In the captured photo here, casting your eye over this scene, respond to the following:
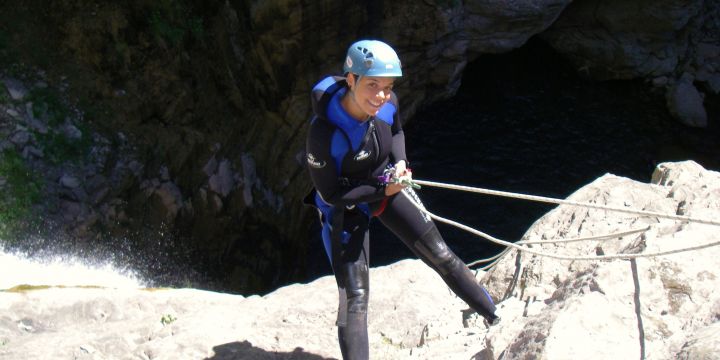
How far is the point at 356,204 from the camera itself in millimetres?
4902

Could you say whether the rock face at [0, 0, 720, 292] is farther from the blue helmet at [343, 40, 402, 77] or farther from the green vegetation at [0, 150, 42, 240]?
the blue helmet at [343, 40, 402, 77]

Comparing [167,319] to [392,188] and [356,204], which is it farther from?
[392,188]

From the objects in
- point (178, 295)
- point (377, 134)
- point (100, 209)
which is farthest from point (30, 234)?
point (377, 134)

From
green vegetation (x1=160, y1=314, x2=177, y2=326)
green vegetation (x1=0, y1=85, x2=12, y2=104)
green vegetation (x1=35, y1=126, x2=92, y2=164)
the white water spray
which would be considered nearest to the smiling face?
green vegetation (x1=160, y1=314, x2=177, y2=326)

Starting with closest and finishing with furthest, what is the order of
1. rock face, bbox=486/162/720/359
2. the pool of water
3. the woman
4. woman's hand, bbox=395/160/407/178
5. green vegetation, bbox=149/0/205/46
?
rock face, bbox=486/162/720/359 < the woman < woman's hand, bbox=395/160/407/178 < green vegetation, bbox=149/0/205/46 < the pool of water

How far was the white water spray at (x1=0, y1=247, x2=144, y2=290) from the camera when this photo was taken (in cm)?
1059

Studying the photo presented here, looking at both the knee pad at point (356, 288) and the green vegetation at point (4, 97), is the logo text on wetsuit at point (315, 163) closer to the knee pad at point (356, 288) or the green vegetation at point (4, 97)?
the knee pad at point (356, 288)

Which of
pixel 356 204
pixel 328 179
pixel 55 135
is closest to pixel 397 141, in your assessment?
pixel 356 204

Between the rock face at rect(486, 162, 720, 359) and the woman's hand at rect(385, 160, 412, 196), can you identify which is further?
the woman's hand at rect(385, 160, 412, 196)

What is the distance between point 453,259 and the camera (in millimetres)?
5168

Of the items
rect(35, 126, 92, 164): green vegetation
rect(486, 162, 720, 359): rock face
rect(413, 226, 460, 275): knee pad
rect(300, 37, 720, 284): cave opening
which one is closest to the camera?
rect(486, 162, 720, 359): rock face

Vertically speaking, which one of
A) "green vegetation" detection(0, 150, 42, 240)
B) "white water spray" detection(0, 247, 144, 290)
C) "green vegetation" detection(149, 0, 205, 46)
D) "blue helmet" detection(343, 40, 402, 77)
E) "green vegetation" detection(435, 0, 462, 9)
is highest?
"green vegetation" detection(435, 0, 462, 9)

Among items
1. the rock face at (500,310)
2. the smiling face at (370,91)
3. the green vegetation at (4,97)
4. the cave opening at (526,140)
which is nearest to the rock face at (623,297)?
the rock face at (500,310)

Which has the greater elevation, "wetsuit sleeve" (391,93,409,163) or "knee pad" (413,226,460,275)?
"wetsuit sleeve" (391,93,409,163)
